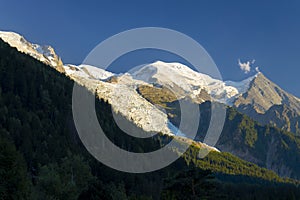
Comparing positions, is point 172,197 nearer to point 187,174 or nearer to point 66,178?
point 187,174

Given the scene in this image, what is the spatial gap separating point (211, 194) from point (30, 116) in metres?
143

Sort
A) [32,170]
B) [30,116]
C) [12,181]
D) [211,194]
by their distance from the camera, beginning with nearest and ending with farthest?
[211,194] < [12,181] < [32,170] < [30,116]

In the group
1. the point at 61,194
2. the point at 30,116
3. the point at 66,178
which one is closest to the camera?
the point at 61,194

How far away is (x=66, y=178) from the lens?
107m

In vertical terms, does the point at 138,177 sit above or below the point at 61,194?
above

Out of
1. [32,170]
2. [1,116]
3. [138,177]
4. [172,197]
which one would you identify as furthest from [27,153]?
[172,197]

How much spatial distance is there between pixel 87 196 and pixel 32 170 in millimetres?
80585

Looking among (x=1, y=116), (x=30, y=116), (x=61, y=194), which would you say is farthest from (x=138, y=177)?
(x=61, y=194)

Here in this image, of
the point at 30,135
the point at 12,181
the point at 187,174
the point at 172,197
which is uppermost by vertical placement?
the point at 30,135

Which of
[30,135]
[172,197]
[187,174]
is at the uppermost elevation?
[30,135]

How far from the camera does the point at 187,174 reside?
4659 cm

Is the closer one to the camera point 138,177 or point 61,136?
point 61,136

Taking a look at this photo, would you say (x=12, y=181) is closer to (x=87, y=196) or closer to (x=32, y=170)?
(x=87, y=196)

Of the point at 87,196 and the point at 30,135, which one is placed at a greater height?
the point at 30,135
